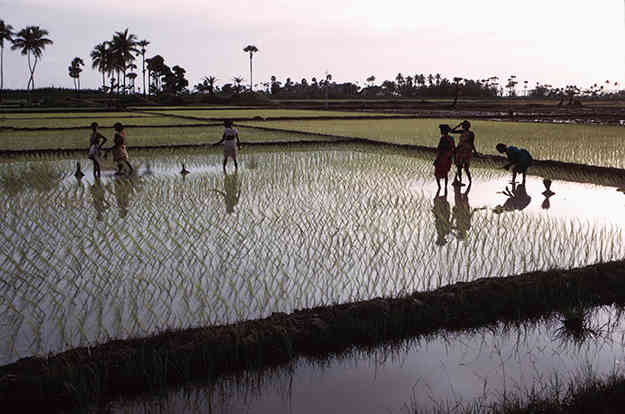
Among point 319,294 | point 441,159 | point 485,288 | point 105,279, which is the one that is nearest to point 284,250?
point 319,294

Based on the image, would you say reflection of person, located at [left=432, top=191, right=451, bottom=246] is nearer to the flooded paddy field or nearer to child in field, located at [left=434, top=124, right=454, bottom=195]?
the flooded paddy field

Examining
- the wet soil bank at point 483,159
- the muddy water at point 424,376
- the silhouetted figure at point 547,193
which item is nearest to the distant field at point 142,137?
the wet soil bank at point 483,159

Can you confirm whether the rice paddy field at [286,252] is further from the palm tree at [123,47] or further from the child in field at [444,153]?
the palm tree at [123,47]

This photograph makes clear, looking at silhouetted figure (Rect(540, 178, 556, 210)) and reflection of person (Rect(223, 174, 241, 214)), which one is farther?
silhouetted figure (Rect(540, 178, 556, 210))

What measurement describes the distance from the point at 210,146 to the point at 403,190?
8017 millimetres

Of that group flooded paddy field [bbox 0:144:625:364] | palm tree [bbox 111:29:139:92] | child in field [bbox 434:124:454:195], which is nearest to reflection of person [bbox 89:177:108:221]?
flooded paddy field [bbox 0:144:625:364]

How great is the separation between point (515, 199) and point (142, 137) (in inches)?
522

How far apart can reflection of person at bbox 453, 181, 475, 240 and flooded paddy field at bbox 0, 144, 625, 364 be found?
3cm

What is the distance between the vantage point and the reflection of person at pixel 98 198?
755cm

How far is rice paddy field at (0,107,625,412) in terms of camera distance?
342cm

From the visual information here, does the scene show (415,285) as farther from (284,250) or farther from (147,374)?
(147,374)

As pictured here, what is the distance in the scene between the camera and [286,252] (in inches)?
218

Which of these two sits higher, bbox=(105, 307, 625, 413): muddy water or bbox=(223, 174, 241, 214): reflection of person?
bbox=(223, 174, 241, 214): reflection of person

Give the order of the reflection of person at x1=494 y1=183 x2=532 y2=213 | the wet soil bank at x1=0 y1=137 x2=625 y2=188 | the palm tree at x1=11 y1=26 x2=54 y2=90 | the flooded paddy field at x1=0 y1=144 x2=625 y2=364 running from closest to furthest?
the flooded paddy field at x1=0 y1=144 x2=625 y2=364
the reflection of person at x1=494 y1=183 x2=532 y2=213
the wet soil bank at x1=0 y1=137 x2=625 y2=188
the palm tree at x1=11 y1=26 x2=54 y2=90
